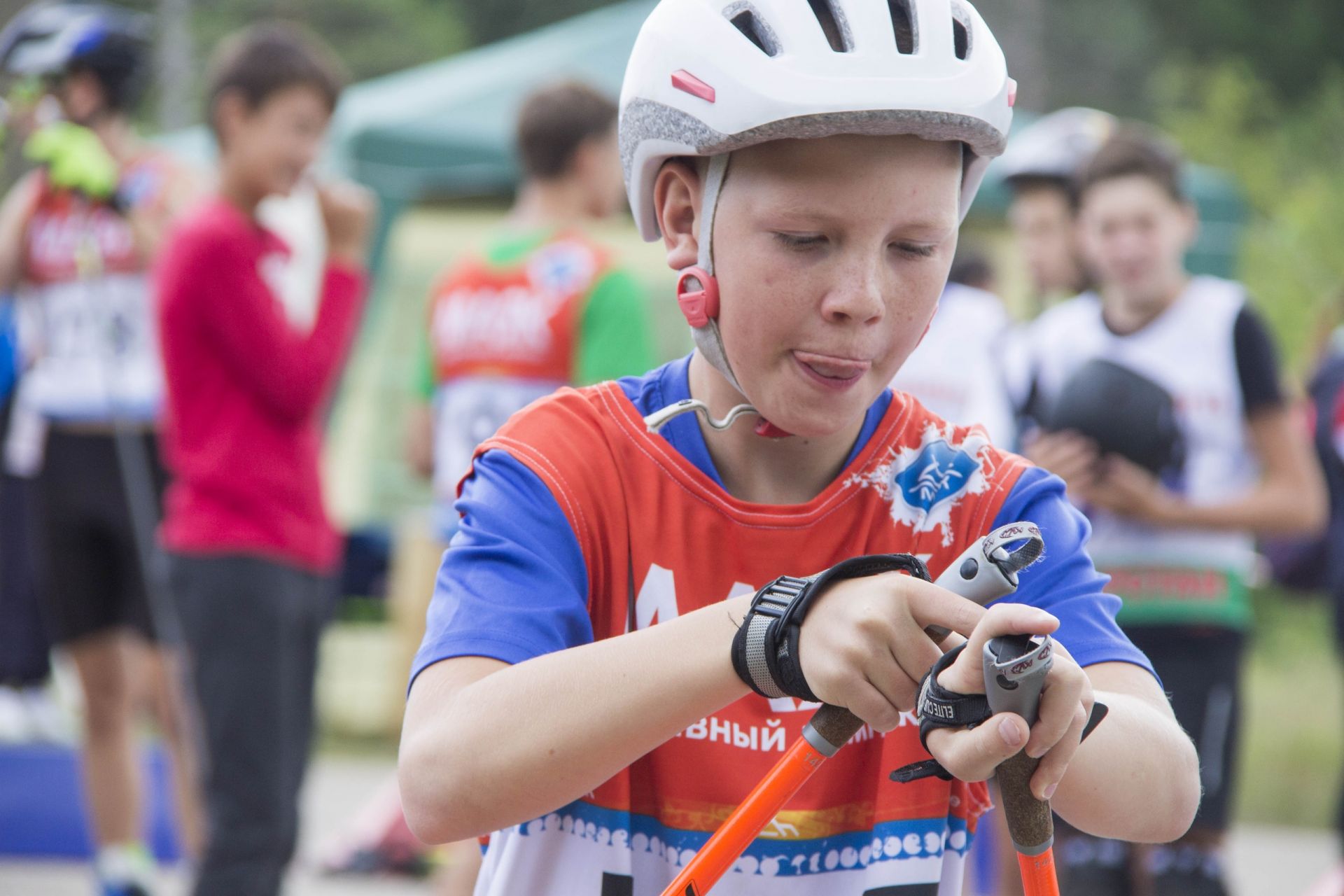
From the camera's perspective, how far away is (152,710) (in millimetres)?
8906

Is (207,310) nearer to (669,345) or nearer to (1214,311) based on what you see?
(1214,311)

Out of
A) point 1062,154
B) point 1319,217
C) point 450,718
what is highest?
point 1319,217

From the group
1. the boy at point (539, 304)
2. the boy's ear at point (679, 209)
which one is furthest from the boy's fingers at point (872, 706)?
the boy at point (539, 304)

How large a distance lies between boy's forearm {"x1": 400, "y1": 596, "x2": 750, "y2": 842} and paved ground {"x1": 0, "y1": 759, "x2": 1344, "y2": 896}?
467 cm

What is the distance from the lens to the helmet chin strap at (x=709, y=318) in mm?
1898

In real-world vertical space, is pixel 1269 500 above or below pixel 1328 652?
above

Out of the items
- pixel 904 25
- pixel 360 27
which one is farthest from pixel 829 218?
pixel 360 27

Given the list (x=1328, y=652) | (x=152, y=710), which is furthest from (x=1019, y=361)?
(x=1328, y=652)

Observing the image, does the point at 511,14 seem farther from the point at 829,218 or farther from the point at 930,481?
the point at 829,218

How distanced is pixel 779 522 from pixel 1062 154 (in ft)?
14.9

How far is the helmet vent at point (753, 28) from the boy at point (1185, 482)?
2762mm

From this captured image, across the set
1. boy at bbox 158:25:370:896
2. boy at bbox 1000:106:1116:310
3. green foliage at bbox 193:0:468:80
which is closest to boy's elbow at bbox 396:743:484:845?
boy at bbox 158:25:370:896

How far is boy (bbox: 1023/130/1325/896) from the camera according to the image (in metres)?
4.42

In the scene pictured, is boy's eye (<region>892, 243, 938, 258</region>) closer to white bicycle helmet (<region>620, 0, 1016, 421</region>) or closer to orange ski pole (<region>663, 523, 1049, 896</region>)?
white bicycle helmet (<region>620, 0, 1016, 421</region>)
